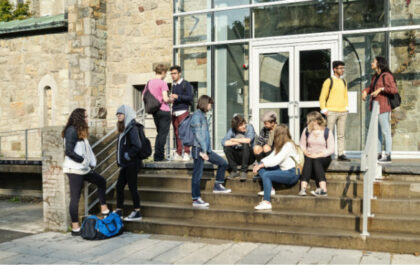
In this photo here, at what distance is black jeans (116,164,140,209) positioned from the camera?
684 centimetres

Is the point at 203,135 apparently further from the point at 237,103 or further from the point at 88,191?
the point at 237,103

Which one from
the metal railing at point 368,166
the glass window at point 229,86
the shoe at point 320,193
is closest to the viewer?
the metal railing at point 368,166

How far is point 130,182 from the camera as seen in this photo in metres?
6.84

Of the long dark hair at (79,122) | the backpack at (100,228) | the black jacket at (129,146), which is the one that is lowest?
the backpack at (100,228)

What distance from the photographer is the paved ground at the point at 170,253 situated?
5.24 metres

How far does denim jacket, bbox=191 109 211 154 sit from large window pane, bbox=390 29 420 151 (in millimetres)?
4505

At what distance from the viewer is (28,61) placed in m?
14.5

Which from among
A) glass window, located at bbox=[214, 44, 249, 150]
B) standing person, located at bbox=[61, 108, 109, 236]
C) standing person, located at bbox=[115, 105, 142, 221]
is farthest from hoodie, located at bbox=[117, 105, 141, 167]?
glass window, located at bbox=[214, 44, 249, 150]

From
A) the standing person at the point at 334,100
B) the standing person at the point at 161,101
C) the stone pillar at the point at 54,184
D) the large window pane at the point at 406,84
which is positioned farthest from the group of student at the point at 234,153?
the large window pane at the point at 406,84

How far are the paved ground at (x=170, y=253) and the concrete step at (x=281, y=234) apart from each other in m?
0.13

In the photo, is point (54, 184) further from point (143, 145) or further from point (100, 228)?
point (143, 145)

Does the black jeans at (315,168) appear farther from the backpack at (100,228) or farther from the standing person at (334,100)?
the backpack at (100,228)

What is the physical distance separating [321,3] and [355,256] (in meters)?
6.31

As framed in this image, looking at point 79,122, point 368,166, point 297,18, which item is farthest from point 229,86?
point 368,166
